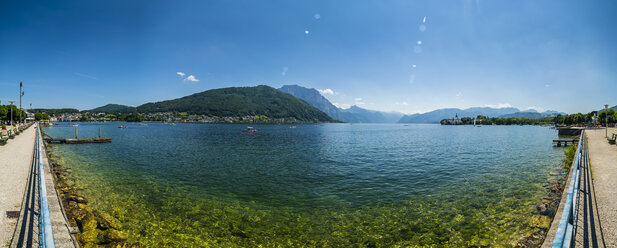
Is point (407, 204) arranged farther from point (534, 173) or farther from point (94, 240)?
point (534, 173)

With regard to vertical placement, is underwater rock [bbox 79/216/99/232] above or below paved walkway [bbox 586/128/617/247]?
below

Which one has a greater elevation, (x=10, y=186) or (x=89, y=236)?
(x=10, y=186)

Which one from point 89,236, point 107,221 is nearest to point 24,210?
point 89,236

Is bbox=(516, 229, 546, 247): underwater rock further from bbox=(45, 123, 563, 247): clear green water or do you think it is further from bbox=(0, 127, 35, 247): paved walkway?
bbox=(0, 127, 35, 247): paved walkway

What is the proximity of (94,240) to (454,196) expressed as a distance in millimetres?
20447

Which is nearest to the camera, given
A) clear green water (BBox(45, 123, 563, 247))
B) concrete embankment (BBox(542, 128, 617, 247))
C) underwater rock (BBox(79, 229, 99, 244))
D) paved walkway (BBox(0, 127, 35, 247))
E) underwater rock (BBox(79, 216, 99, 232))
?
concrete embankment (BBox(542, 128, 617, 247))

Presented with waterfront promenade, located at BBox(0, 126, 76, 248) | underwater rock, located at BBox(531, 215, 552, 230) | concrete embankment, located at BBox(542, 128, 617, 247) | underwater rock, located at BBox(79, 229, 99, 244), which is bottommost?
underwater rock, located at BBox(79, 229, 99, 244)

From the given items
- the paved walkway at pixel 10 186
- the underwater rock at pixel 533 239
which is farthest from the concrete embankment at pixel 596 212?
the paved walkway at pixel 10 186

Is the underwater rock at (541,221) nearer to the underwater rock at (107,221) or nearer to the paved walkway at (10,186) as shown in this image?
the underwater rock at (107,221)

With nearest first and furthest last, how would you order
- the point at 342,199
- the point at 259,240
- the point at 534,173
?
the point at 259,240, the point at 342,199, the point at 534,173

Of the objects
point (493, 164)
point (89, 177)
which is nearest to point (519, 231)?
point (493, 164)

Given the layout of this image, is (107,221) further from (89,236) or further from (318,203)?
(318,203)

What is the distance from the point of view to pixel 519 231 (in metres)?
11.0

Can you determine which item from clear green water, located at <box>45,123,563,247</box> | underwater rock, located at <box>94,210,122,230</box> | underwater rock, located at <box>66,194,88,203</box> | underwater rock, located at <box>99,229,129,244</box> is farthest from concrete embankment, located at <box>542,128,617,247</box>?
underwater rock, located at <box>66,194,88,203</box>
